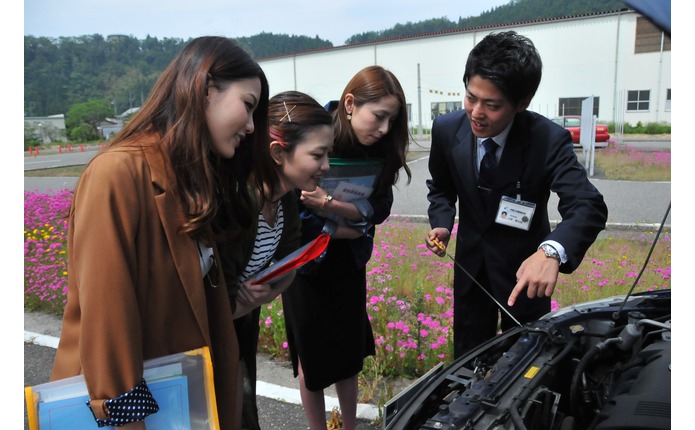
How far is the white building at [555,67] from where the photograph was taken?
28.9 meters

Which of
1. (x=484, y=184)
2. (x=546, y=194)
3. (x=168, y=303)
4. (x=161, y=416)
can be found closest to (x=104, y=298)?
(x=168, y=303)

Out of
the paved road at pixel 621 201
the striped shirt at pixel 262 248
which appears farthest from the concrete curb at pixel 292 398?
the paved road at pixel 621 201

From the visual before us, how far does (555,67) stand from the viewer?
31.0 m

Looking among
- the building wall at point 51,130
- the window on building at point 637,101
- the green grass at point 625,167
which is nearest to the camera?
the green grass at point 625,167

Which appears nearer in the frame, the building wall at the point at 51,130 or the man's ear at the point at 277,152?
the man's ear at the point at 277,152

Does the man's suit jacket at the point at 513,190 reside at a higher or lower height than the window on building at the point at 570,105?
lower

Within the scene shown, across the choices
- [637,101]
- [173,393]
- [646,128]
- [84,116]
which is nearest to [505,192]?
[173,393]

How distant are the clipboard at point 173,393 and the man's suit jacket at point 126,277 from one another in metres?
0.05

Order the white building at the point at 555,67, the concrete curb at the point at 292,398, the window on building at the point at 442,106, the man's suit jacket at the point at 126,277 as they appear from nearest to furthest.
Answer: the man's suit jacket at the point at 126,277
the concrete curb at the point at 292,398
the white building at the point at 555,67
the window on building at the point at 442,106

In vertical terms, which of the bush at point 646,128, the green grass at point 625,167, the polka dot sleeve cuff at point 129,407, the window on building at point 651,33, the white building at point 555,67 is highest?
the white building at point 555,67

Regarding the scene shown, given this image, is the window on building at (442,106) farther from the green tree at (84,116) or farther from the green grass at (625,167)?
the green tree at (84,116)

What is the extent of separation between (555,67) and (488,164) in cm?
3274

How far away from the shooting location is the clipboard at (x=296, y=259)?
1.47 meters

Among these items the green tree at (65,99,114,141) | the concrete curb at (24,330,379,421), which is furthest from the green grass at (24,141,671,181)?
the concrete curb at (24,330,379,421)
